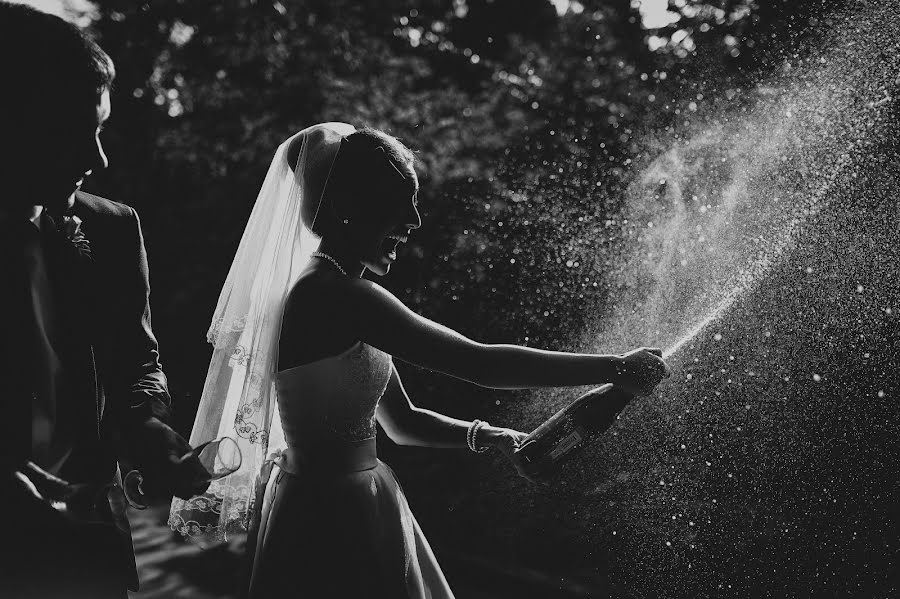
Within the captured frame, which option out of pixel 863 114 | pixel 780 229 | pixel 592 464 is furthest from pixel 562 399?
pixel 863 114

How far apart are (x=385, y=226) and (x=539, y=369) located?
632 millimetres

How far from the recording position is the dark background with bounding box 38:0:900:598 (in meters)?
3.73

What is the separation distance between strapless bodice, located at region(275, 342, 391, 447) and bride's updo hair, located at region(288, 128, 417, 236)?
41 cm

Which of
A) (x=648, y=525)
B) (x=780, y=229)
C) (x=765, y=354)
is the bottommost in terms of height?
(x=648, y=525)

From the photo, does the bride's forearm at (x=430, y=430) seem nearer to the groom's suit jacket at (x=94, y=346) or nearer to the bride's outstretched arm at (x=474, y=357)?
the bride's outstretched arm at (x=474, y=357)

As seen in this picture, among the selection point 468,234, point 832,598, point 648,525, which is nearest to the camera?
point 832,598

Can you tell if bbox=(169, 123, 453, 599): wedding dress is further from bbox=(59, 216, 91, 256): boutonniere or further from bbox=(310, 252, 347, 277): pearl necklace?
bbox=(59, 216, 91, 256): boutonniere

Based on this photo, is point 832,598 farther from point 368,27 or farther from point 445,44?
point 368,27

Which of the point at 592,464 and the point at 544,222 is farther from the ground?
the point at 544,222

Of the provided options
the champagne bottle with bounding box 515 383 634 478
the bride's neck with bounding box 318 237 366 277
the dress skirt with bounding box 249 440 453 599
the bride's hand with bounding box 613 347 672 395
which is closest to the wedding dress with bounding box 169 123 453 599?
the dress skirt with bounding box 249 440 453 599

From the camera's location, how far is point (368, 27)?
6.38m

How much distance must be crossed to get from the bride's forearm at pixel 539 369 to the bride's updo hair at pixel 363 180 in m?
0.56

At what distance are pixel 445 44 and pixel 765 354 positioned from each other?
394cm

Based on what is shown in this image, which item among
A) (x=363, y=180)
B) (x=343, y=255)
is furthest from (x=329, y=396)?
(x=363, y=180)
